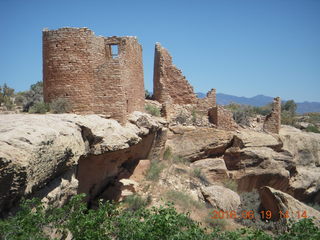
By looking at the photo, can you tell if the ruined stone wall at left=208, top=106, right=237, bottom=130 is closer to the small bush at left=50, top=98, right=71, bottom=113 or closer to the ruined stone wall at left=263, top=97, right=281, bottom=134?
the ruined stone wall at left=263, top=97, right=281, bottom=134

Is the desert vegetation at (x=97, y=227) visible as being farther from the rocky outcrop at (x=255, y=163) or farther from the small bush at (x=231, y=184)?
the rocky outcrop at (x=255, y=163)

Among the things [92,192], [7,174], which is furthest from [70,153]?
[92,192]

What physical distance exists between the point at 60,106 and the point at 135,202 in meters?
3.93

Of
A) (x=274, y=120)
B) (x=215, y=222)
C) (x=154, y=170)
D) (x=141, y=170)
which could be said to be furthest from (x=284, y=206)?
(x=274, y=120)

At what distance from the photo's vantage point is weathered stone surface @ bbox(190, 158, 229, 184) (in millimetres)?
16750

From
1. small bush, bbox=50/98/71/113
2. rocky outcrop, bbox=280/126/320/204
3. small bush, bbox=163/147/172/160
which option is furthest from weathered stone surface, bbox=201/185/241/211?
small bush, bbox=50/98/71/113

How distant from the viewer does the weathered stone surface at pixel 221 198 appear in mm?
14008

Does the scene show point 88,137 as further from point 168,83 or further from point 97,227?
point 168,83

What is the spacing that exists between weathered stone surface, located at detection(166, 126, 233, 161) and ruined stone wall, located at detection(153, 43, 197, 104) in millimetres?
1826

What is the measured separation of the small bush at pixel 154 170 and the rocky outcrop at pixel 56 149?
119 cm

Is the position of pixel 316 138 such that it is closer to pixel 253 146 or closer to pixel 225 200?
pixel 253 146

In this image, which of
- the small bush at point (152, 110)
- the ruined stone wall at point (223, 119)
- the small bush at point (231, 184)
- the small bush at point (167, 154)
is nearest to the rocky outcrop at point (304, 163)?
the ruined stone wall at point (223, 119)

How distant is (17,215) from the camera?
6258 mm

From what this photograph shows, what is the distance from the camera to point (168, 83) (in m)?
18.4
